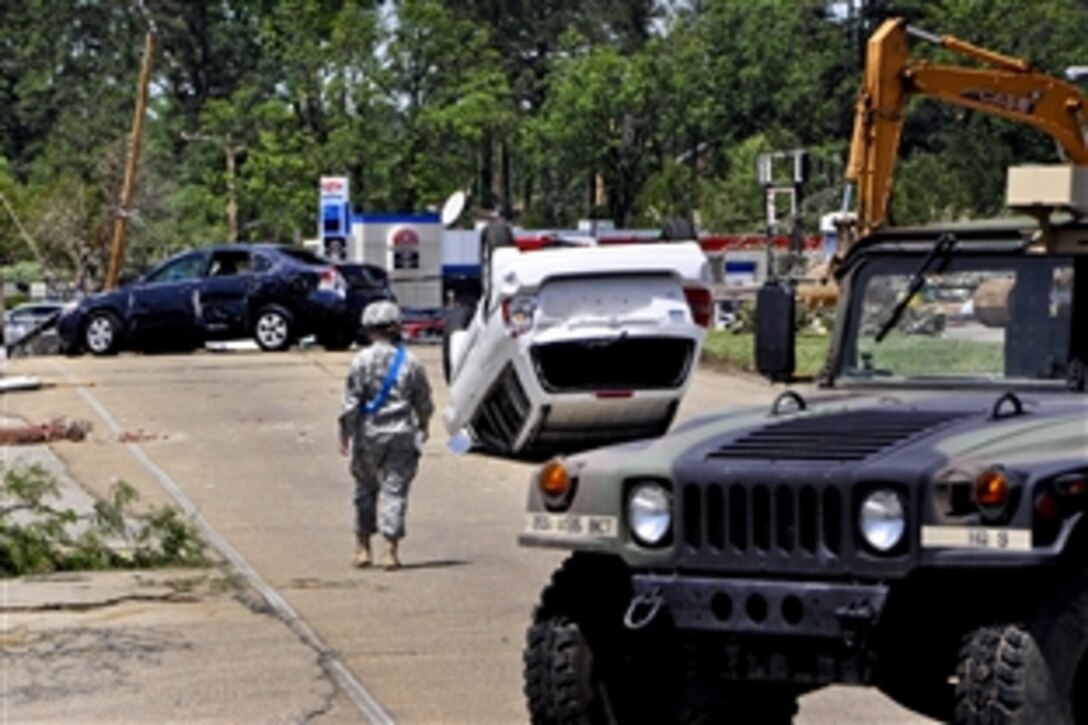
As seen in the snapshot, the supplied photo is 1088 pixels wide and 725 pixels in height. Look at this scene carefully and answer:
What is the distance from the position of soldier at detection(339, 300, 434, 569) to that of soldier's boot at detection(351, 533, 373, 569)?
234 millimetres

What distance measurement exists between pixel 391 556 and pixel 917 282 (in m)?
7.05

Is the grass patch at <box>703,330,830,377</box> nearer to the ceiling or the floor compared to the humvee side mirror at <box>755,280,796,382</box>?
nearer to the floor

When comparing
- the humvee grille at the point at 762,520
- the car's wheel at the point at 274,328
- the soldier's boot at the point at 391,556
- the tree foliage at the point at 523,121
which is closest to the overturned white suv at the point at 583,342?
the soldier's boot at the point at 391,556

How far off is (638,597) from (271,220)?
63.9 m

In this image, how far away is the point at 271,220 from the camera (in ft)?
233

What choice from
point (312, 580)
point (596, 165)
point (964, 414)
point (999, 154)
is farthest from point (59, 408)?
point (596, 165)

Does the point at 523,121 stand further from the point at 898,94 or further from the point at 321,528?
the point at 321,528

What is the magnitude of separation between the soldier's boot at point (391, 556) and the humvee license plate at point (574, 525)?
290 inches

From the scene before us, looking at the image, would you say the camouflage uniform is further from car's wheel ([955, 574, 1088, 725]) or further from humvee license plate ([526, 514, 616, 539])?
car's wheel ([955, 574, 1088, 725])

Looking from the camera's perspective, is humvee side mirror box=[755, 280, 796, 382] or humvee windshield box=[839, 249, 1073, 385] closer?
humvee windshield box=[839, 249, 1073, 385]

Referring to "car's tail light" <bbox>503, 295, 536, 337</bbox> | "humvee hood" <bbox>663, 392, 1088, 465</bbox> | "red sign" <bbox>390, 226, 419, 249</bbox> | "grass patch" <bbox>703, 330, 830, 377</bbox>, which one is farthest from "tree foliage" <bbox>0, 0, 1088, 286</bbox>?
"humvee hood" <bbox>663, 392, 1088, 465</bbox>

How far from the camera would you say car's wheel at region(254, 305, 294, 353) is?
3509 centimetres

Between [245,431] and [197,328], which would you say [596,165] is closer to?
[197,328]

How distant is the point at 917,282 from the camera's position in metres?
9.46
